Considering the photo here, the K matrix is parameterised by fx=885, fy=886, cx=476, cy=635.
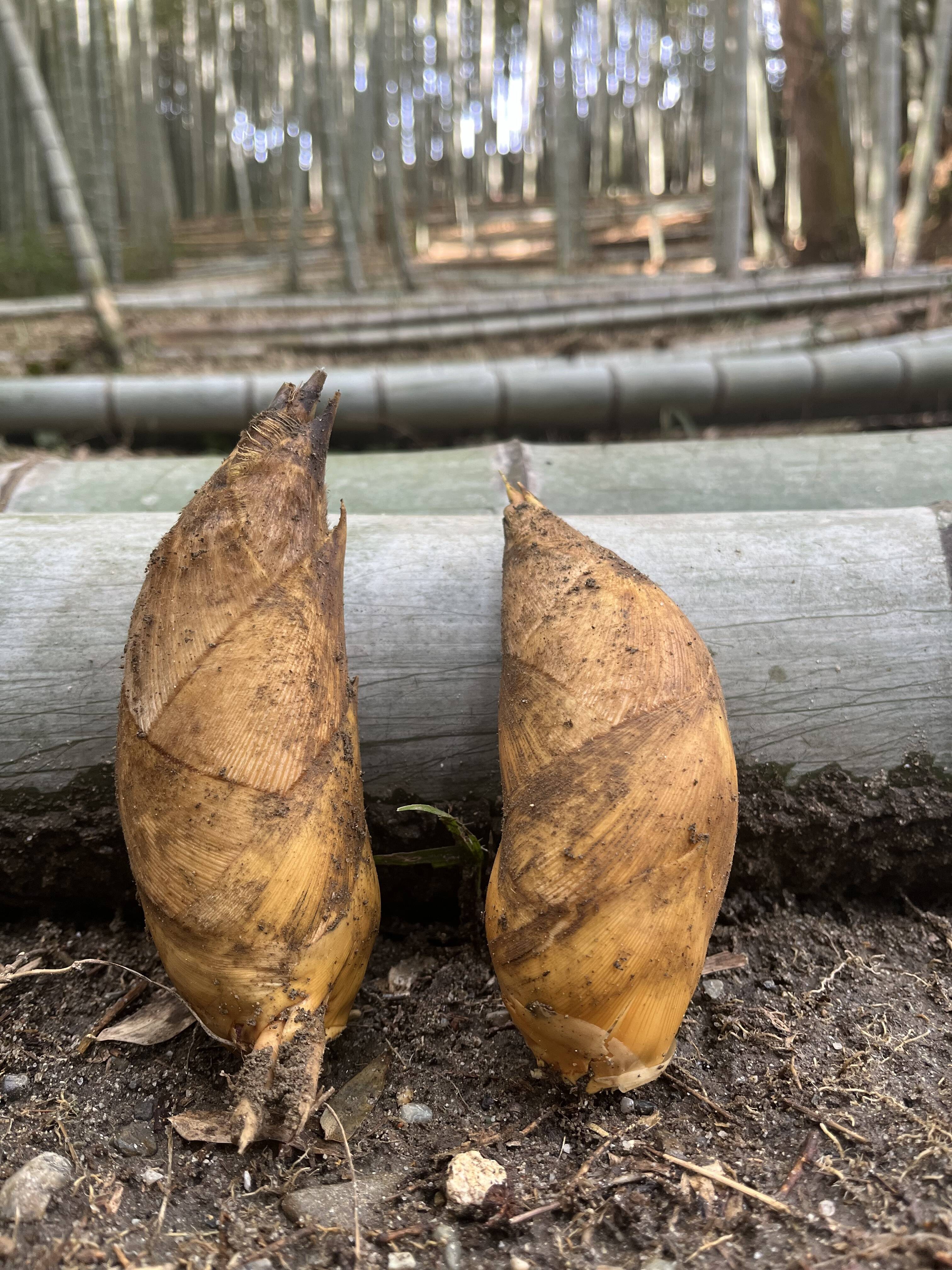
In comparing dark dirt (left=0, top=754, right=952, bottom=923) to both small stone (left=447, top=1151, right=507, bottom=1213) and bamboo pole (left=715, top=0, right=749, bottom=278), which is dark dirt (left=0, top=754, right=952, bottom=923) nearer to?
small stone (left=447, top=1151, right=507, bottom=1213)

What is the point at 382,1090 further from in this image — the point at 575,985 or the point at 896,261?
the point at 896,261

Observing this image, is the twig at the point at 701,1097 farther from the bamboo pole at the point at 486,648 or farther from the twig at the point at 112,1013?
the twig at the point at 112,1013

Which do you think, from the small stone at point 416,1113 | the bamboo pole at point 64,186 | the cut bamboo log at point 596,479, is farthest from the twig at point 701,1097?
the bamboo pole at point 64,186

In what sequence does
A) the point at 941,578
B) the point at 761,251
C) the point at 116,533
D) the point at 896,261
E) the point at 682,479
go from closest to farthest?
1. the point at 941,578
2. the point at 116,533
3. the point at 682,479
4. the point at 896,261
5. the point at 761,251

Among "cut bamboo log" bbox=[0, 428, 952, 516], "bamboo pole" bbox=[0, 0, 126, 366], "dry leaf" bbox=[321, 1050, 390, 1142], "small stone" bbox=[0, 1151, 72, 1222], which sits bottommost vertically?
"dry leaf" bbox=[321, 1050, 390, 1142]

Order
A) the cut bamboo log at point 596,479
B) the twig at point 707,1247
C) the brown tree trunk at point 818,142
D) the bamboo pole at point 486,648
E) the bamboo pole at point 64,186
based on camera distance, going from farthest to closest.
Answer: the brown tree trunk at point 818,142 → the bamboo pole at point 64,186 → the cut bamboo log at point 596,479 → the bamboo pole at point 486,648 → the twig at point 707,1247

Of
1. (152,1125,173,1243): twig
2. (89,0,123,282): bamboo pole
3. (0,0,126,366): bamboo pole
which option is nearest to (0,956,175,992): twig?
(152,1125,173,1243): twig

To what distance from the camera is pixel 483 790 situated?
1337mm

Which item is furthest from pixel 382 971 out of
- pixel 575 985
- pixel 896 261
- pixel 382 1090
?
pixel 896 261

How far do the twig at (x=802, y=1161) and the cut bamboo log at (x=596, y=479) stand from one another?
4.00ft

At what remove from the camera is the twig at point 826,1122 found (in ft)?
3.12

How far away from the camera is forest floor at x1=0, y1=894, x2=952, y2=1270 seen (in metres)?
0.85

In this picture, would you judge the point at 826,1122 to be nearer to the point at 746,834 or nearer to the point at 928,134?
the point at 746,834

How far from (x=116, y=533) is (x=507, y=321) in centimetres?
239
